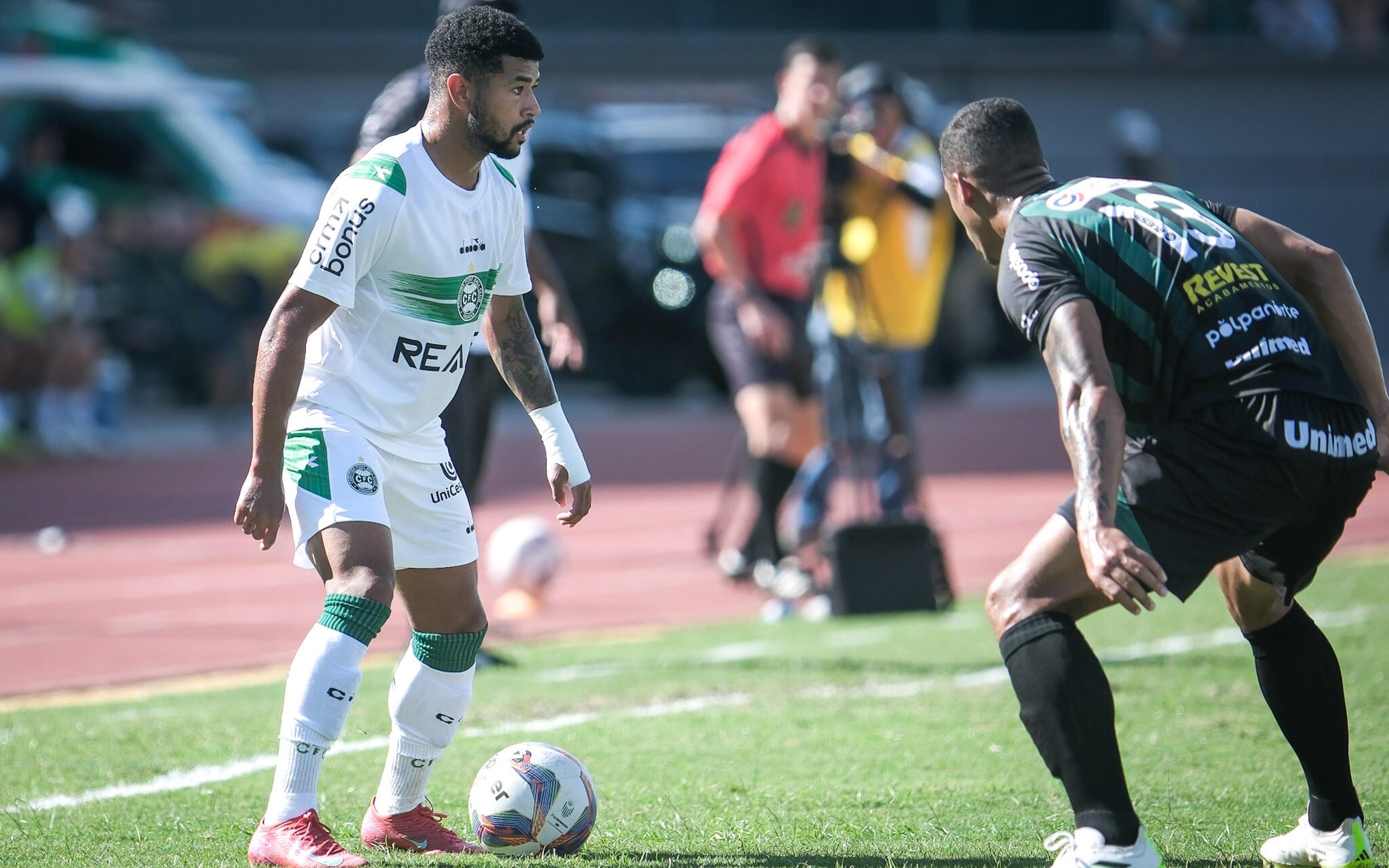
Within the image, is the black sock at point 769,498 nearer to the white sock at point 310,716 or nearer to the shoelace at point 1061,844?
the shoelace at point 1061,844

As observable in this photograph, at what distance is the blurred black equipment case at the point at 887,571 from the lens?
8.28m

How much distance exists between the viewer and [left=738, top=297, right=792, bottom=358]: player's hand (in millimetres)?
8633

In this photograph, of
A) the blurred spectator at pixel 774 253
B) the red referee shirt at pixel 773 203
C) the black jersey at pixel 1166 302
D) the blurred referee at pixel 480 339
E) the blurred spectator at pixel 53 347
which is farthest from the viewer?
the blurred spectator at pixel 53 347

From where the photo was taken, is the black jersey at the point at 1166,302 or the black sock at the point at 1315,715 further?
the black sock at the point at 1315,715

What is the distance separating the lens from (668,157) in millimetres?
20562

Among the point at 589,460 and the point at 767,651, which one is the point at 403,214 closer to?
the point at 767,651

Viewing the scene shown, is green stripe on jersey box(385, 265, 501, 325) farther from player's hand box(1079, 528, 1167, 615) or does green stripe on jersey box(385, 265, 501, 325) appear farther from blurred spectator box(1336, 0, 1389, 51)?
blurred spectator box(1336, 0, 1389, 51)

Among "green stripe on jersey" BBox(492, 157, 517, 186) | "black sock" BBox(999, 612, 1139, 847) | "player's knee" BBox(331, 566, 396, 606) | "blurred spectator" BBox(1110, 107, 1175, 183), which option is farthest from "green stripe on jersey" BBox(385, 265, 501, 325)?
"blurred spectator" BBox(1110, 107, 1175, 183)

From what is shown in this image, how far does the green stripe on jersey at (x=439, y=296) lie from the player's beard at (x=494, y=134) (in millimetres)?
320

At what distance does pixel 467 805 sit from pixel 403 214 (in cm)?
173

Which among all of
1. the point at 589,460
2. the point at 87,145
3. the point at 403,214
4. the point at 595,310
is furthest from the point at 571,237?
the point at 403,214

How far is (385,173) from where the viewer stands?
403 centimetres

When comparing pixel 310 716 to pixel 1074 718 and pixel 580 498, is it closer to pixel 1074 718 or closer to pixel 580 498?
pixel 580 498

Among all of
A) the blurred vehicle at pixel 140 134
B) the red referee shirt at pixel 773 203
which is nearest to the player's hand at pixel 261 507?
the red referee shirt at pixel 773 203
